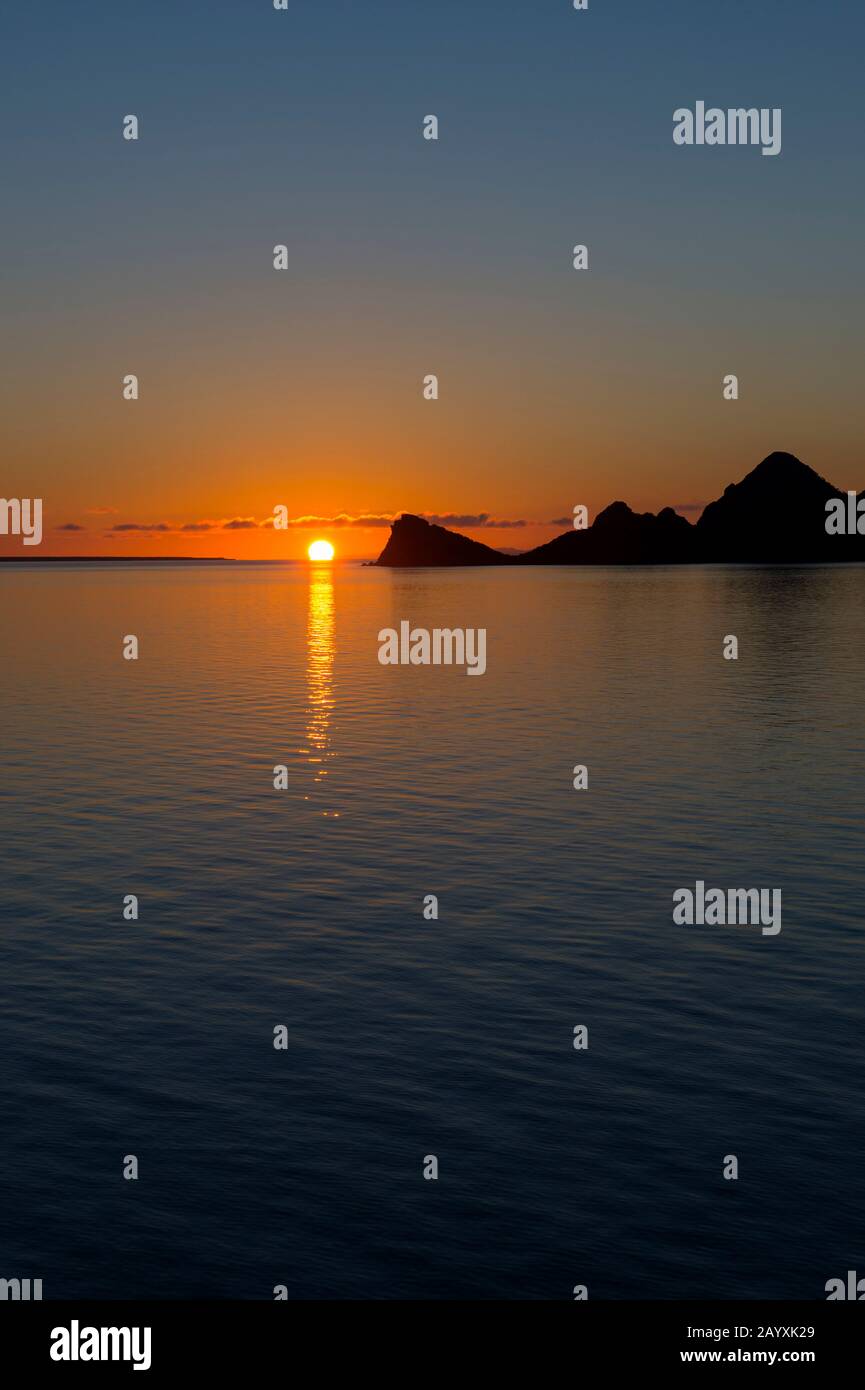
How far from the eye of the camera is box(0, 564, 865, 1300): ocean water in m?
18.9

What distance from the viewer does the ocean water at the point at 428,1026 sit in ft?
62.1

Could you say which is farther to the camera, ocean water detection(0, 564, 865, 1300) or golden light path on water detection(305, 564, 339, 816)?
golden light path on water detection(305, 564, 339, 816)

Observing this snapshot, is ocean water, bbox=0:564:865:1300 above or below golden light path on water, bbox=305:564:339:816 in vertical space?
below

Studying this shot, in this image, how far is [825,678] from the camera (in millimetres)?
95250

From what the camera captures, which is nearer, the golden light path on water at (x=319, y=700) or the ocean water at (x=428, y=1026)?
the ocean water at (x=428, y=1026)

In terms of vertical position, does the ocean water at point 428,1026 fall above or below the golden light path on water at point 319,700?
below

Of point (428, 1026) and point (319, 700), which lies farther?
point (319, 700)

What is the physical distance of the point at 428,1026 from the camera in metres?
26.8

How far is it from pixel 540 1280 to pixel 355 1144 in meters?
4.82

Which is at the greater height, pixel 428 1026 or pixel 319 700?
pixel 319 700

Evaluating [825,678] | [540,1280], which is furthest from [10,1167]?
[825,678]
